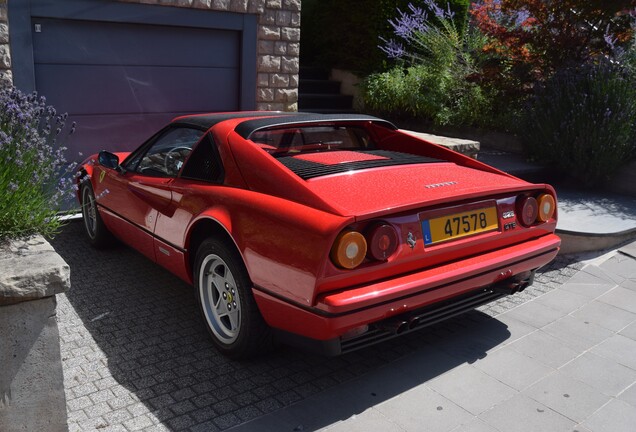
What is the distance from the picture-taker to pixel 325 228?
3.09 meters

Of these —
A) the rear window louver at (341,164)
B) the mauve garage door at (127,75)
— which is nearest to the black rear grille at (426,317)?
the rear window louver at (341,164)

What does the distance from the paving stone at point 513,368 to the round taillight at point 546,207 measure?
0.89 m

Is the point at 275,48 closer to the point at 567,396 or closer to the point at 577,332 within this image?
the point at 577,332

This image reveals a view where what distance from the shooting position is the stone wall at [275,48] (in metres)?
8.41

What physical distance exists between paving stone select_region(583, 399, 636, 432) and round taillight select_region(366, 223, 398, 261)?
1352 millimetres

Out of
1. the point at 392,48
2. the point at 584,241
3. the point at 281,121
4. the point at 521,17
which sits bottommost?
the point at 584,241

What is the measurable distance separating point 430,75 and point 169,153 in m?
6.65

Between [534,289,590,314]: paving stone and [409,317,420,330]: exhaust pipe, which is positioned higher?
[409,317,420,330]: exhaust pipe

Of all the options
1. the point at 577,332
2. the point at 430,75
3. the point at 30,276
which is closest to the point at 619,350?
the point at 577,332

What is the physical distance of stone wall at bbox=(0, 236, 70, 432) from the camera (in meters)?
2.73

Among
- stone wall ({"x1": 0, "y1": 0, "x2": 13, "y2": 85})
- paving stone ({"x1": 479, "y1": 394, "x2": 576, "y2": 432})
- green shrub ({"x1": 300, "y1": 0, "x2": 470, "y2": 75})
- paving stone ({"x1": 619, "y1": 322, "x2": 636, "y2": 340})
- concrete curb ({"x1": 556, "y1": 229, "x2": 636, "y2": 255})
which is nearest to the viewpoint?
paving stone ({"x1": 479, "y1": 394, "x2": 576, "y2": 432})

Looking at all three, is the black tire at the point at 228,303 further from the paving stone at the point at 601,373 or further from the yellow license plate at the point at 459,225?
the paving stone at the point at 601,373

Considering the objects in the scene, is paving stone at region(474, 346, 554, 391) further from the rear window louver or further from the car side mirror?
the car side mirror

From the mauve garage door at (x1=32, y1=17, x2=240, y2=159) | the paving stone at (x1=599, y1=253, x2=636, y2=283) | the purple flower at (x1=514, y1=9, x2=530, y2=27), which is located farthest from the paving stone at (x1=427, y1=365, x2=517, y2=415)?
the purple flower at (x1=514, y1=9, x2=530, y2=27)
